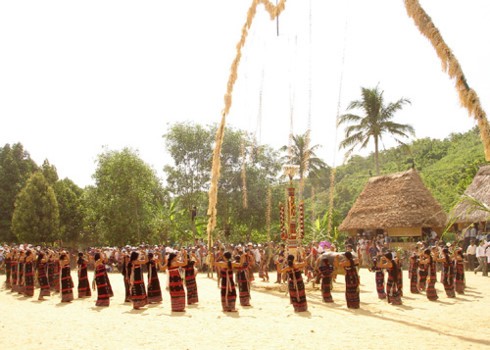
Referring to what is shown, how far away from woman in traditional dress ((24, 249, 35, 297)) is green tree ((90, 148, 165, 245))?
59.2 ft

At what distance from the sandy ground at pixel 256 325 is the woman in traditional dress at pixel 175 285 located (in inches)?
10.9

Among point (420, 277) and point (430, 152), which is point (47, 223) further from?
point (430, 152)

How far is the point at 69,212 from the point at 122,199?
324 inches

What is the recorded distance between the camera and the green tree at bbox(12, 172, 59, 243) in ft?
124

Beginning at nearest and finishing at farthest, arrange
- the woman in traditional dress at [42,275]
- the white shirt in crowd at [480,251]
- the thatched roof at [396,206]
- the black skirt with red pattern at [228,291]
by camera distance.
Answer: the black skirt with red pattern at [228,291], the woman in traditional dress at [42,275], the white shirt in crowd at [480,251], the thatched roof at [396,206]

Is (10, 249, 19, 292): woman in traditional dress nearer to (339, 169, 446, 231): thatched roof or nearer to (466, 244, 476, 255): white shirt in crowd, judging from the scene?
(339, 169, 446, 231): thatched roof

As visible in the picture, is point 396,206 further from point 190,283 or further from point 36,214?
point 36,214

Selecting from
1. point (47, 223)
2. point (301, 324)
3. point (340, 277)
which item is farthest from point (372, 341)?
point (47, 223)

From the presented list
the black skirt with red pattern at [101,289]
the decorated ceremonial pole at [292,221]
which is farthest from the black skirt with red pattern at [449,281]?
the black skirt with red pattern at [101,289]

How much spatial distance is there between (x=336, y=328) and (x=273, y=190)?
28.1 m

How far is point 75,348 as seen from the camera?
902cm

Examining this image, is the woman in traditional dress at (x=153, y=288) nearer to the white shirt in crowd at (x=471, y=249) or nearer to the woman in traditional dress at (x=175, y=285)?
the woman in traditional dress at (x=175, y=285)

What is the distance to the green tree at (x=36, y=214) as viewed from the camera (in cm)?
3769

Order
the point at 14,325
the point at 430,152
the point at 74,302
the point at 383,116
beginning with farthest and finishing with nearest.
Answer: the point at 430,152 → the point at 383,116 → the point at 74,302 → the point at 14,325
